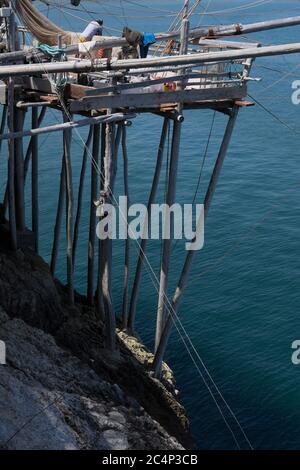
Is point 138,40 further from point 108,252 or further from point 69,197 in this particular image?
point 108,252

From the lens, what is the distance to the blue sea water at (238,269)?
73.8ft

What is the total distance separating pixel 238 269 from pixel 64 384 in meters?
17.2

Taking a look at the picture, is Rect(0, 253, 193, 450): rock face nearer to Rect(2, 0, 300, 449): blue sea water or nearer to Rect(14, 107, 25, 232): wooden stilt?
Rect(14, 107, 25, 232): wooden stilt

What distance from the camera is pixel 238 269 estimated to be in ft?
106

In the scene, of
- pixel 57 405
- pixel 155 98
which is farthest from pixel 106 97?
pixel 57 405

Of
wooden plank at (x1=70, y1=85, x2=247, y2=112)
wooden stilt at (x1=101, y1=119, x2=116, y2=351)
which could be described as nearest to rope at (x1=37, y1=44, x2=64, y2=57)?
wooden plank at (x1=70, y1=85, x2=247, y2=112)

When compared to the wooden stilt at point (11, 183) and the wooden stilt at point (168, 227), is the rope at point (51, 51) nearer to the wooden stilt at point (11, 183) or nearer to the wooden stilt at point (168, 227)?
the wooden stilt at point (11, 183)

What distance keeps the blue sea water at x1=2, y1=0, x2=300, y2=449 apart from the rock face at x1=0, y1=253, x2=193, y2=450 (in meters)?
2.74

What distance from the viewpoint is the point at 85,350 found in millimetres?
19688
